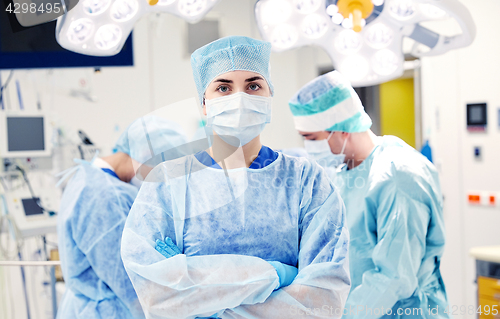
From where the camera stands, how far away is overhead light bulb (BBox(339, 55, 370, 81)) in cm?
136

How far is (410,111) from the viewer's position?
4.84ft

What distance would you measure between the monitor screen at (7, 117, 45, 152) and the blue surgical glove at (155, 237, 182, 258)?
990 mm

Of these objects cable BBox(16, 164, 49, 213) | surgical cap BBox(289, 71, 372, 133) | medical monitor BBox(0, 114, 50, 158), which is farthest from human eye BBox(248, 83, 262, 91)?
cable BBox(16, 164, 49, 213)

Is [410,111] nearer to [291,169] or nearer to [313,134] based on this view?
[313,134]

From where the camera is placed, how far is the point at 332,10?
1358 mm

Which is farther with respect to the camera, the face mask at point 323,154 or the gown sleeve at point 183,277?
the face mask at point 323,154

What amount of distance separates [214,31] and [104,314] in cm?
103

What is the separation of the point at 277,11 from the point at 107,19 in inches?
22.0

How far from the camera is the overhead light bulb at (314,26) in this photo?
53.9 inches

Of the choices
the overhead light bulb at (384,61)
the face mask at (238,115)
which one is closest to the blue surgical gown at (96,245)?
the face mask at (238,115)

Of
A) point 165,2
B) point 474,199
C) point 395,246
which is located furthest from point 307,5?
point 474,199

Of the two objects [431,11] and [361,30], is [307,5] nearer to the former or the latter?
[361,30]

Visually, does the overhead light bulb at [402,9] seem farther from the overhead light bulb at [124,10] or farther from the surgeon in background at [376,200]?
the overhead light bulb at [124,10]

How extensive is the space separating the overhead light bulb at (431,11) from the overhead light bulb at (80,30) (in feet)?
3.60
